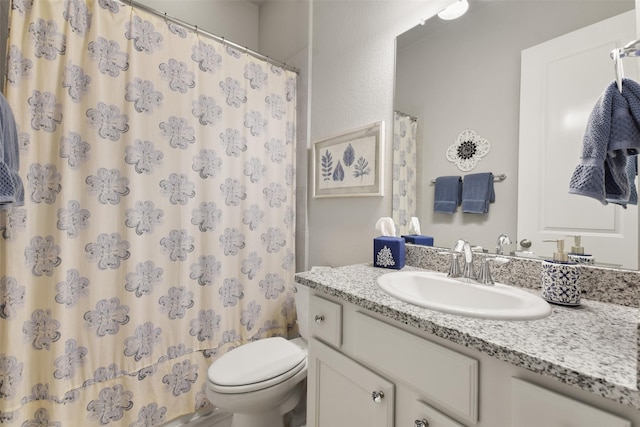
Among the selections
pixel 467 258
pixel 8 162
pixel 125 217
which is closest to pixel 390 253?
pixel 467 258

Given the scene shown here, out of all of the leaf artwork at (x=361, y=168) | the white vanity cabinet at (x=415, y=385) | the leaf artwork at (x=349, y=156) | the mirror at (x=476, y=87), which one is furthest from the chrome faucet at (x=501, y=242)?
the leaf artwork at (x=349, y=156)

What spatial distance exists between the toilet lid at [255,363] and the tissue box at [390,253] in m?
0.61

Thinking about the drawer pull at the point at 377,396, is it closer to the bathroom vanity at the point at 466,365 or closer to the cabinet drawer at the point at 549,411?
the bathroom vanity at the point at 466,365

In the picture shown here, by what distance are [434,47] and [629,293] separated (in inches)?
41.8

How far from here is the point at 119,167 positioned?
4.20 feet

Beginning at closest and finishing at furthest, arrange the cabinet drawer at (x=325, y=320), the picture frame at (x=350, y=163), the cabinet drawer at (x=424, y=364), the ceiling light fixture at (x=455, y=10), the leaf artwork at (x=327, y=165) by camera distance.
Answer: the cabinet drawer at (x=424, y=364), the cabinet drawer at (x=325, y=320), the ceiling light fixture at (x=455, y=10), the picture frame at (x=350, y=163), the leaf artwork at (x=327, y=165)

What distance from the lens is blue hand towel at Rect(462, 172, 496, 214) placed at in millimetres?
1020

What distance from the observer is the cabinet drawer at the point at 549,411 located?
416 mm

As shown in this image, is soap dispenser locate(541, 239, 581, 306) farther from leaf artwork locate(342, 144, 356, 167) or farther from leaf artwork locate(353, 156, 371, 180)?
leaf artwork locate(342, 144, 356, 167)

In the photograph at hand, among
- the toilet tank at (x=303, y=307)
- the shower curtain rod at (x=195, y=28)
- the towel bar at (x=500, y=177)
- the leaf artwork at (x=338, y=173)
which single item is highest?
the shower curtain rod at (x=195, y=28)

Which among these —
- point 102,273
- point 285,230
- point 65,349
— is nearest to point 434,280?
point 285,230

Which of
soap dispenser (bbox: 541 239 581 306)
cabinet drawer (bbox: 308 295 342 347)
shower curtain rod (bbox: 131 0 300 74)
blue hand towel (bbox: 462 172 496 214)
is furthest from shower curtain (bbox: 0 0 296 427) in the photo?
soap dispenser (bbox: 541 239 581 306)

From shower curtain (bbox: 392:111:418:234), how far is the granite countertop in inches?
23.5

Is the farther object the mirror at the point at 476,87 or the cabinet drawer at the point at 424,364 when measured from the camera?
the mirror at the point at 476,87
